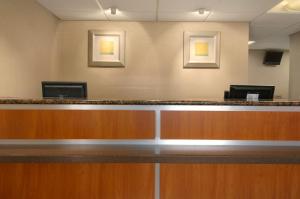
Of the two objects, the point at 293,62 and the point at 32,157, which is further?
the point at 293,62

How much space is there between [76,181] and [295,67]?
5.32m

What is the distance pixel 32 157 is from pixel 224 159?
118 centimetres

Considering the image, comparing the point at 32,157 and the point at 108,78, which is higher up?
the point at 108,78

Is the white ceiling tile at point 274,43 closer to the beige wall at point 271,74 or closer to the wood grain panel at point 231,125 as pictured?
the beige wall at point 271,74

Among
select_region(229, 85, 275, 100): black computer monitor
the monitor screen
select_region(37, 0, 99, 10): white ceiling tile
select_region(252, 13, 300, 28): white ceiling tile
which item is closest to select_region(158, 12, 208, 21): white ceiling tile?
select_region(252, 13, 300, 28): white ceiling tile

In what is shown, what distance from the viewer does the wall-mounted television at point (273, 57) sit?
7.64m

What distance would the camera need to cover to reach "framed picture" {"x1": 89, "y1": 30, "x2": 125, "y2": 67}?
459 centimetres

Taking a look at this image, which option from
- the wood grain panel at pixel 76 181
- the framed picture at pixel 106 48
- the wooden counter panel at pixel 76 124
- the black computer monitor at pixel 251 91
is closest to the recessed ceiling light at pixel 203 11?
the framed picture at pixel 106 48

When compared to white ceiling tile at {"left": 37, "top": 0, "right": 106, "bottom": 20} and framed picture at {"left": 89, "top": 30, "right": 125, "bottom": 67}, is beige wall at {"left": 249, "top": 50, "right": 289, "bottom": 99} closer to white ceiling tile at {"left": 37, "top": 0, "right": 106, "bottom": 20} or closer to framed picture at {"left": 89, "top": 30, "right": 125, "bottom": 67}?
framed picture at {"left": 89, "top": 30, "right": 125, "bottom": 67}

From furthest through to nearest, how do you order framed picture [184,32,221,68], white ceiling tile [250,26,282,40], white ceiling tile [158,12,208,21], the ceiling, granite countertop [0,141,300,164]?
white ceiling tile [250,26,282,40], framed picture [184,32,221,68], white ceiling tile [158,12,208,21], the ceiling, granite countertop [0,141,300,164]

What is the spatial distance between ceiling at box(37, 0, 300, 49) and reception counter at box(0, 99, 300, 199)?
7.42ft

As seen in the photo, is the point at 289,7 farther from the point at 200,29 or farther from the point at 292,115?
the point at 292,115

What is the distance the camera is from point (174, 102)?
1823 mm

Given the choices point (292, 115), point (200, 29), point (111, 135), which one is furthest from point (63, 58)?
point (292, 115)
